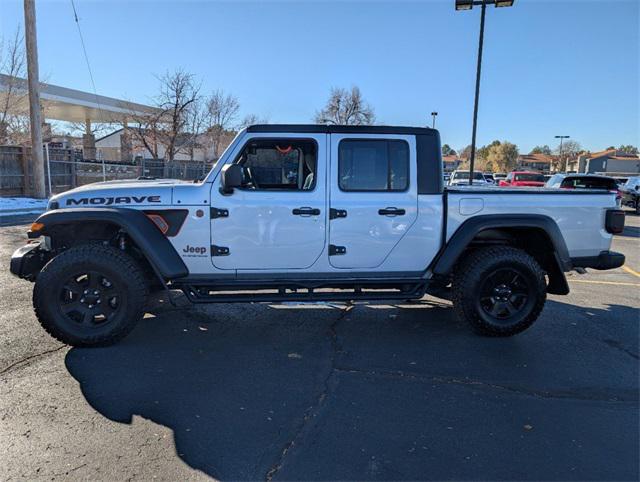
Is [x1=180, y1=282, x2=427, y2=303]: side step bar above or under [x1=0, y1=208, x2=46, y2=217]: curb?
above

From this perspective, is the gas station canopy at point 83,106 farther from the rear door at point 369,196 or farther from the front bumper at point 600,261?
the front bumper at point 600,261

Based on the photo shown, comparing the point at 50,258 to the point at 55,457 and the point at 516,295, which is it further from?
the point at 516,295

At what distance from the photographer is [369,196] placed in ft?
14.4

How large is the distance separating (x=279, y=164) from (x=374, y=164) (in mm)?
981

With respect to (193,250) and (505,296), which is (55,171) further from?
(505,296)

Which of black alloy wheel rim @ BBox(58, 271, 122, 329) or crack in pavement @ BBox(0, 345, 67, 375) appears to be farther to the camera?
black alloy wheel rim @ BBox(58, 271, 122, 329)

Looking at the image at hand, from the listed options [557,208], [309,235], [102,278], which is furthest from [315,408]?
[557,208]

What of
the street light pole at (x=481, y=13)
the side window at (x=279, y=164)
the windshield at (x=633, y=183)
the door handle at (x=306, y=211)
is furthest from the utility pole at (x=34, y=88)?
the windshield at (x=633, y=183)

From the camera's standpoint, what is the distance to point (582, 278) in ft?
25.2

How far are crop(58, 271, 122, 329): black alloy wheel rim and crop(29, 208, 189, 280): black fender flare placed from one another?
452 mm

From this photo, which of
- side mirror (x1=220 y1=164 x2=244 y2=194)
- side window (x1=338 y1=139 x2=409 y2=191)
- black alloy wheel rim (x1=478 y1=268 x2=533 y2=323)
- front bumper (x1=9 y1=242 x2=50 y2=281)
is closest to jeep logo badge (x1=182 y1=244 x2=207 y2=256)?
side mirror (x1=220 y1=164 x2=244 y2=194)

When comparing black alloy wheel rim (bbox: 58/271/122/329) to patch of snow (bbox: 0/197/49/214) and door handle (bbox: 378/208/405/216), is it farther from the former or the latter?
patch of snow (bbox: 0/197/49/214)

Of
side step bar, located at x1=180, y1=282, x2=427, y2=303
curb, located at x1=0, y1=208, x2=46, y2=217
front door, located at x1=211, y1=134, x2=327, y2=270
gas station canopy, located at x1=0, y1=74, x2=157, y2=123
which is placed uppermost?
gas station canopy, located at x1=0, y1=74, x2=157, y2=123

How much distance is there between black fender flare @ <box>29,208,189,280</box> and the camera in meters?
4.01
